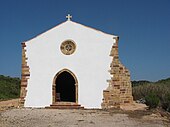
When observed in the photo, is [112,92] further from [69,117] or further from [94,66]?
[69,117]

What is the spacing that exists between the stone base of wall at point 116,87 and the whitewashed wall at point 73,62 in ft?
0.85

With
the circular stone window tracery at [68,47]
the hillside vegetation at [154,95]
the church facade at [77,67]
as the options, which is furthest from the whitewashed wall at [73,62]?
the hillside vegetation at [154,95]

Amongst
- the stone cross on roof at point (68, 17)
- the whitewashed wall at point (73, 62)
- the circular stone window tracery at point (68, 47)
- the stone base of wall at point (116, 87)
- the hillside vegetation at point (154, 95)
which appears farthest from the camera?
the stone cross on roof at point (68, 17)

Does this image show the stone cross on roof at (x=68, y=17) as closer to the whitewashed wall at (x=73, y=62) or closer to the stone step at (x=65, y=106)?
the whitewashed wall at (x=73, y=62)

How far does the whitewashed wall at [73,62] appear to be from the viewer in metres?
15.2

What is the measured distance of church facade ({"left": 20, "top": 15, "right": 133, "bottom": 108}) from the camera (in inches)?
595

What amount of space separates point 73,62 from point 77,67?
1.16 feet

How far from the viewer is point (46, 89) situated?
15.6m

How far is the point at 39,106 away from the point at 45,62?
2405mm

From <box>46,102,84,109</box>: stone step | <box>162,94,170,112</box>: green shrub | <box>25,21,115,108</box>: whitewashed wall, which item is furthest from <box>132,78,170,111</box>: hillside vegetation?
<box>46,102,84,109</box>: stone step

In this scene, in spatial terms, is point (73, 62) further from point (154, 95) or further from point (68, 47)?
point (154, 95)

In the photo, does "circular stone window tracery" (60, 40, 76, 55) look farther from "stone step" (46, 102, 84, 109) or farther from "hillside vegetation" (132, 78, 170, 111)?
"hillside vegetation" (132, 78, 170, 111)

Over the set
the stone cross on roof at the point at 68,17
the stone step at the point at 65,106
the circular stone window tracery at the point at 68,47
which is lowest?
the stone step at the point at 65,106

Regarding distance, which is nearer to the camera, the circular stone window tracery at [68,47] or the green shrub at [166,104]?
the circular stone window tracery at [68,47]
